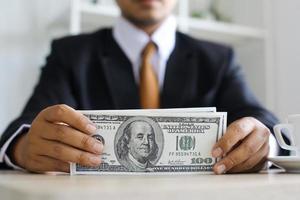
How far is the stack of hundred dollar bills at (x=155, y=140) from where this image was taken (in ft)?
2.02

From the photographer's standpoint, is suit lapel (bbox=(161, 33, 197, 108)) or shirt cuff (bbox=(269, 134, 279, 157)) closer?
shirt cuff (bbox=(269, 134, 279, 157))

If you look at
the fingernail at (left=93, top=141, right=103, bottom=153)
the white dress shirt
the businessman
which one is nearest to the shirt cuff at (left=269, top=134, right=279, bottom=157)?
the businessman

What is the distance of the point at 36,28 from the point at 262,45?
107 centimetres

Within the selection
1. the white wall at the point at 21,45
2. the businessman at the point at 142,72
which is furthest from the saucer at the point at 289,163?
the white wall at the point at 21,45

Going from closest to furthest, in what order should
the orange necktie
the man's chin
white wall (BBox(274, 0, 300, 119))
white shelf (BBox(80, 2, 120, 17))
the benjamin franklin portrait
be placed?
1. the benjamin franklin portrait
2. the orange necktie
3. the man's chin
4. white shelf (BBox(80, 2, 120, 17))
5. white wall (BBox(274, 0, 300, 119))

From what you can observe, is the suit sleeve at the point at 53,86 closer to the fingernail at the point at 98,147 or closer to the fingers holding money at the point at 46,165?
the fingers holding money at the point at 46,165

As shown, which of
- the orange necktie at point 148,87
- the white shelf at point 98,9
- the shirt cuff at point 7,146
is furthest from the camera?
the white shelf at point 98,9

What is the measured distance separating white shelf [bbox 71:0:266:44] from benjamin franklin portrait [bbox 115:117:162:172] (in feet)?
3.86

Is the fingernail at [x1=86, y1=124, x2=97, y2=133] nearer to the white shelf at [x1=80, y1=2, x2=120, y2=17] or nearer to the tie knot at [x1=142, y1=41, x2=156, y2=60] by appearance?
the tie knot at [x1=142, y1=41, x2=156, y2=60]

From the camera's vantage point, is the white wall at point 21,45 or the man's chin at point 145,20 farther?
the white wall at point 21,45

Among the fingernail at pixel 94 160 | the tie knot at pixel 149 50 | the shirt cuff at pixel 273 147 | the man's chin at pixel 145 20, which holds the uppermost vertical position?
the man's chin at pixel 145 20

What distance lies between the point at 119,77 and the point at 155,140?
639 millimetres

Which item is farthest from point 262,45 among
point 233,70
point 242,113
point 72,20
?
point 242,113

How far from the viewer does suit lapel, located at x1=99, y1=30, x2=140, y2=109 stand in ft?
3.96
